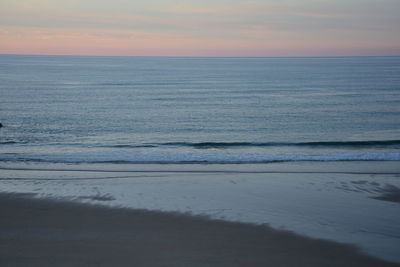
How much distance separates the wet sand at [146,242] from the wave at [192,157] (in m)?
9.37

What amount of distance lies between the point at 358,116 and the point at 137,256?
33029 millimetres

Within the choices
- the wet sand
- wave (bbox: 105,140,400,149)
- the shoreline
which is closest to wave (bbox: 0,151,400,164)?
the shoreline

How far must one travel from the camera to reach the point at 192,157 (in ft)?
78.5

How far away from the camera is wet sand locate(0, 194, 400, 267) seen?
10.2 m

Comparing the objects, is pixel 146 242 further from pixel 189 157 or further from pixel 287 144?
pixel 287 144

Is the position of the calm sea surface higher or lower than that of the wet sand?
lower

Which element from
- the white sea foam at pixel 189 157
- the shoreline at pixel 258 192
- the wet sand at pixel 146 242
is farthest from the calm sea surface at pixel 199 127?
the wet sand at pixel 146 242

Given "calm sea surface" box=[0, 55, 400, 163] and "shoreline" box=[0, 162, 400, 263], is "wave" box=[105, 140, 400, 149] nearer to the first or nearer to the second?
"calm sea surface" box=[0, 55, 400, 163]

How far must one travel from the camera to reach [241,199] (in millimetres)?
15422

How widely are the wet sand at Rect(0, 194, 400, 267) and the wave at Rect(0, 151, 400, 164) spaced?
9.37m

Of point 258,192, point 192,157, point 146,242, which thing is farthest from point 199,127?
point 146,242

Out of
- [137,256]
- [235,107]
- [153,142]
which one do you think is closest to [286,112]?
[235,107]

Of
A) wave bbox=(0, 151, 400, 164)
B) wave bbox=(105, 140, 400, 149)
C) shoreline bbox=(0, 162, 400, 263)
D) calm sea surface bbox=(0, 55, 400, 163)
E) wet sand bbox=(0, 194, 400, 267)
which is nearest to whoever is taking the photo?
wet sand bbox=(0, 194, 400, 267)

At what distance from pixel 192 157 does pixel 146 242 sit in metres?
12.8
